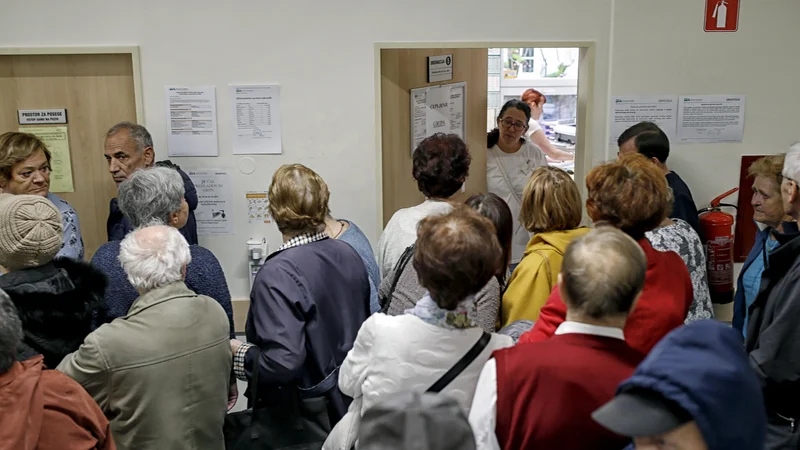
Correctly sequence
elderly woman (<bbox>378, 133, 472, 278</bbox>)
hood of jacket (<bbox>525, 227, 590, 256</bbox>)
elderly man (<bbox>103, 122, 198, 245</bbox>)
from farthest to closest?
1. elderly man (<bbox>103, 122, 198, 245</bbox>)
2. elderly woman (<bbox>378, 133, 472, 278</bbox>)
3. hood of jacket (<bbox>525, 227, 590, 256</bbox>)

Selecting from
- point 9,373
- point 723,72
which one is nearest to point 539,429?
point 9,373

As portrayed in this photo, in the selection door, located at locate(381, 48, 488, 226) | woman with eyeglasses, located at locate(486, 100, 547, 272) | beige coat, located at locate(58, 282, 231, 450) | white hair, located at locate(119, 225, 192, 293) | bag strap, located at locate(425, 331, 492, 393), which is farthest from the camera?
woman with eyeglasses, located at locate(486, 100, 547, 272)

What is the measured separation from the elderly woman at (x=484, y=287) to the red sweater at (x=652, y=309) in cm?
32

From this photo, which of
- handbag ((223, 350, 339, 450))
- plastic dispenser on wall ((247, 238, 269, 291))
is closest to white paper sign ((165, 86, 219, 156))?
plastic dispenser on wall ((247, 238, 269, 291))

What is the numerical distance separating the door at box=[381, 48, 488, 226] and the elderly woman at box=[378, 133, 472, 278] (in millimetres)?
1309

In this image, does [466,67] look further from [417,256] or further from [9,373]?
[9,373]

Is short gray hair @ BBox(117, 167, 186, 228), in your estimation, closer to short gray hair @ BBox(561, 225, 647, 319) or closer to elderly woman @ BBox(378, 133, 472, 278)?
elderly woman @ BBox(378, 133, 472, 278)

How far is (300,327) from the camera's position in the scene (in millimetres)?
2355

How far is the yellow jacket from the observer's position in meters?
2.39

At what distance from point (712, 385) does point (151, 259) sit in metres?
1.54

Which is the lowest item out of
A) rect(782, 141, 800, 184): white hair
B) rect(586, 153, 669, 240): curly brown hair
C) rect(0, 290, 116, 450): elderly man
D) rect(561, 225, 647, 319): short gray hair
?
rect(0, 290, 116, 450): elderly man

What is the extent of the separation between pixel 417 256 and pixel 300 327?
67 centimetres

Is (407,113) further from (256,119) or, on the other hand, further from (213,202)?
(213,202)

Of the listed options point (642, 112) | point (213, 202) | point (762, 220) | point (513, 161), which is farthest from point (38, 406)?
point (513, 161)
